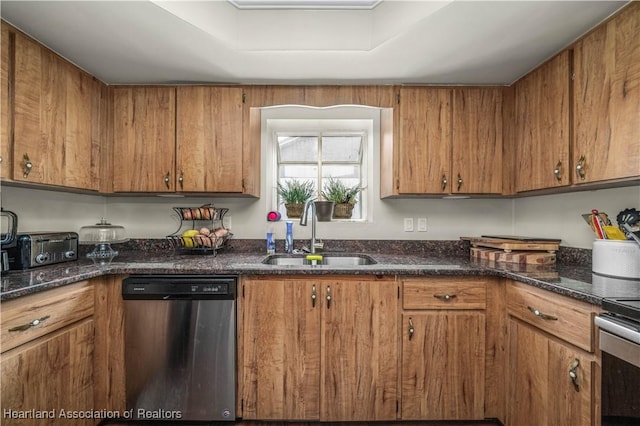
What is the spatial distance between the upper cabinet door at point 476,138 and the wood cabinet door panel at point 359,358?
1.03 m

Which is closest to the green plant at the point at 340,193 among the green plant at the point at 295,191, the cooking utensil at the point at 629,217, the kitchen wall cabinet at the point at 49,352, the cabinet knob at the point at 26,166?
the green plant at the point at 295,191

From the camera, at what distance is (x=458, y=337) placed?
1711 mm

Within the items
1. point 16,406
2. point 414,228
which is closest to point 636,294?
point 414,228

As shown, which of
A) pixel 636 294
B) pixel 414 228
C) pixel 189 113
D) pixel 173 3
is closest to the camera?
pixel 636 294

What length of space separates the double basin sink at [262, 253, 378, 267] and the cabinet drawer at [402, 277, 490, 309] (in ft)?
1.78

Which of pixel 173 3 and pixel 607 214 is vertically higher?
pixel 173 3

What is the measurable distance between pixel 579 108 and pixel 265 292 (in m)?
1.92

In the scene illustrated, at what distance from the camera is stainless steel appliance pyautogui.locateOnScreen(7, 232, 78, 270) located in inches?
63.6

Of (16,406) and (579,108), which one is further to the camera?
(579,108)

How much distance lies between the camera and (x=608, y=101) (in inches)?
55.8

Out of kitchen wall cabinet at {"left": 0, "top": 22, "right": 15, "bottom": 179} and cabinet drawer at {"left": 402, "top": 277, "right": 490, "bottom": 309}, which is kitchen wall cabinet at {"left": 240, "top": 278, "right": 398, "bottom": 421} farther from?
kitchen wall cabinet at {"left": 0, "top": 22, "right": 15, "bottom": 179}

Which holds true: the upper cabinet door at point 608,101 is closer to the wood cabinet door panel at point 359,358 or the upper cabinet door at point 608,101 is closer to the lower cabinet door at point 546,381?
the lower cabinet door at point 546,381

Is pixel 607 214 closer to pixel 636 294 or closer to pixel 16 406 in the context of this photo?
pixel 636 294

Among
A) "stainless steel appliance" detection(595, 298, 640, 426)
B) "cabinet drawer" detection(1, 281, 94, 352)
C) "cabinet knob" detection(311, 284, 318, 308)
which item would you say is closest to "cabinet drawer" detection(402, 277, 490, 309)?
"cabinet knob" detection(311, 284, 318, 308)
